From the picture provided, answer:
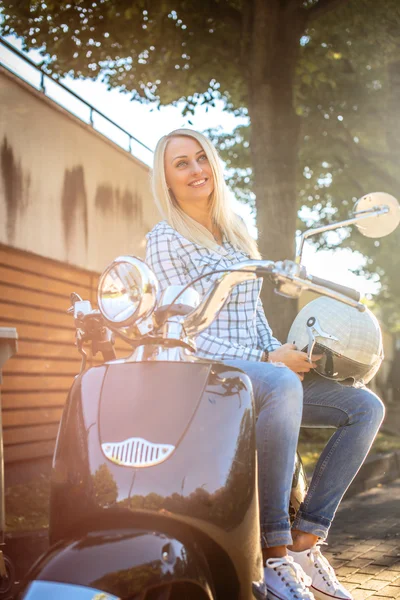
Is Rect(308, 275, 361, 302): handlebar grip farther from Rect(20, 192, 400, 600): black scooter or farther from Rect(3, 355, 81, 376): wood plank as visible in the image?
Rect(3, 355, 81, 376): wood plank

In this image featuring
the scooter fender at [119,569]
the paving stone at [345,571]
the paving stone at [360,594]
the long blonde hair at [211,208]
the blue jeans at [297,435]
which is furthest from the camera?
the paving stone at [345,571]

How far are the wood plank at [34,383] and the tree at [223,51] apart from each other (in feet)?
9.07

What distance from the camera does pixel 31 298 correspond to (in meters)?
8.29

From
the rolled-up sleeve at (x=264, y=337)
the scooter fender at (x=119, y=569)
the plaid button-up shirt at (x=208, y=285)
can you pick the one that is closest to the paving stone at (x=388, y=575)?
the rolled-up sleeve at (x=264, y=337)

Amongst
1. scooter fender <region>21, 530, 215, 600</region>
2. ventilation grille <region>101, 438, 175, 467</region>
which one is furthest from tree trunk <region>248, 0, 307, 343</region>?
scooter fender <region>21, 530, 215, 600</region>

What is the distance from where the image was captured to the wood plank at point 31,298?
7.81 metres

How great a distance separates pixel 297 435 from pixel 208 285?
1.89 feet

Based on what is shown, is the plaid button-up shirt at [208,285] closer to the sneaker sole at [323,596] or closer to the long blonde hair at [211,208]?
the long blonde hair at [211,208]

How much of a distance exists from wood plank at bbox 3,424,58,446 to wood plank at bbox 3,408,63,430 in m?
0.05

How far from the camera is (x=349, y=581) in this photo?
352 cm

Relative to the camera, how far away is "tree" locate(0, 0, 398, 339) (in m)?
7.86

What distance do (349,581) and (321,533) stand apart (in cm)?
118

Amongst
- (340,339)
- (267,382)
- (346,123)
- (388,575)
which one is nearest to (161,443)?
(267,382)

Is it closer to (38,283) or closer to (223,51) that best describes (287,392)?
(38,283)
